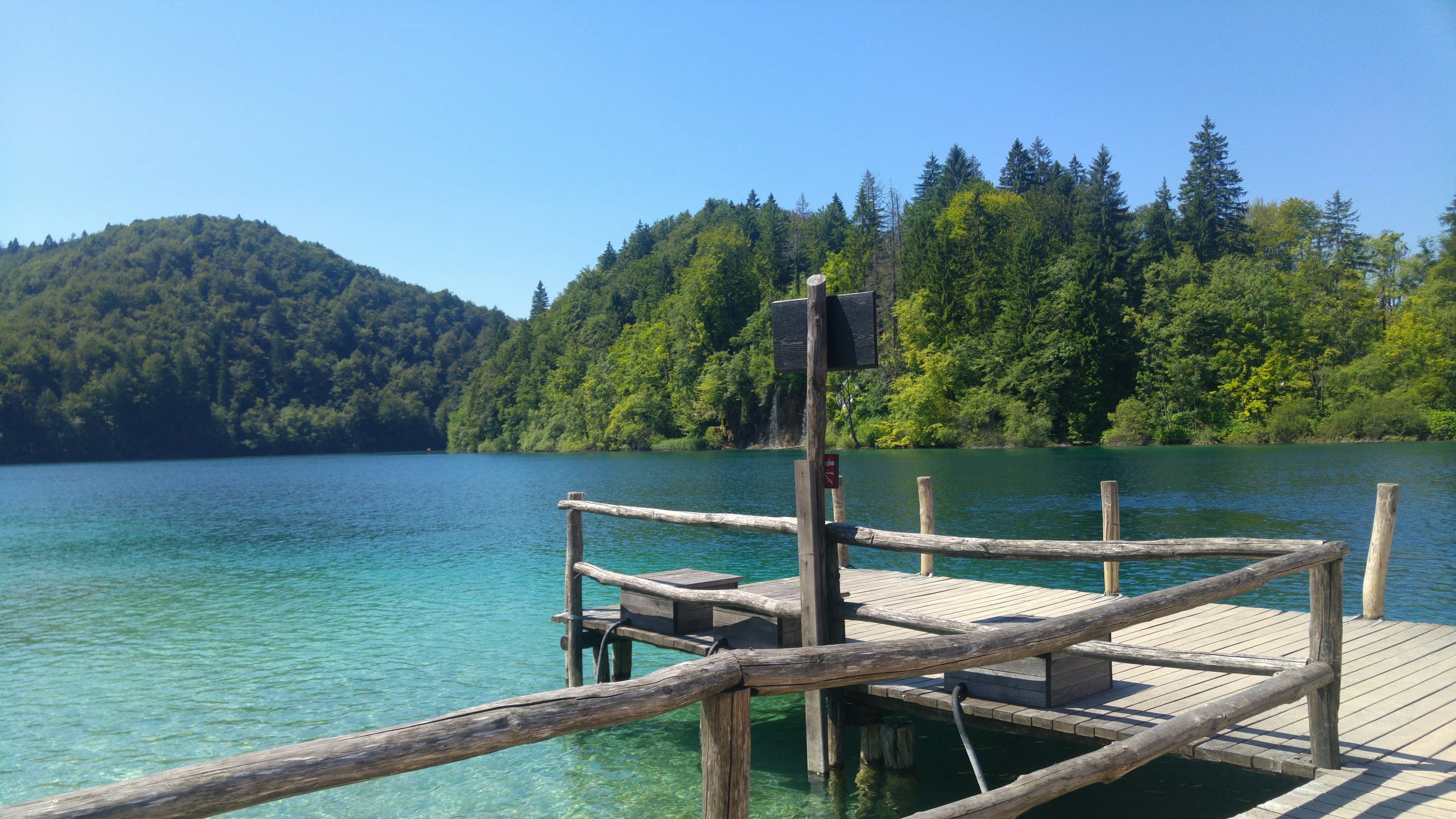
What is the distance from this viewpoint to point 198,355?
448 feet

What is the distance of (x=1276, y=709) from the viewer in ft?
18.9

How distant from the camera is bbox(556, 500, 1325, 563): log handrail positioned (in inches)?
199

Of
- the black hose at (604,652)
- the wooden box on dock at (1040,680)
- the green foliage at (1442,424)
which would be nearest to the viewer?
the wooden box on dock at (1040,680)

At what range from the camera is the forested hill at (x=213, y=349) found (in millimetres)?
119438

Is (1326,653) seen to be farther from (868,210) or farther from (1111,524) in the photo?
(868,210)

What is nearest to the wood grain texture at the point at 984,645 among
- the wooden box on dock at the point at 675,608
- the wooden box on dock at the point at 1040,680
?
the wooden box on dock at the point at 1040,680

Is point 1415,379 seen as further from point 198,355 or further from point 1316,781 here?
point 198,355

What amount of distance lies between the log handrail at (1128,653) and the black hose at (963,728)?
1.35 ft

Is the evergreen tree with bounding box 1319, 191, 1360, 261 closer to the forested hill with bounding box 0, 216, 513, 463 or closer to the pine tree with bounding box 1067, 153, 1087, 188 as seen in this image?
the pine tree with bounding box 1067, 153, 1087, 188

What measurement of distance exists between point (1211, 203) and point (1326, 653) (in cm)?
9127

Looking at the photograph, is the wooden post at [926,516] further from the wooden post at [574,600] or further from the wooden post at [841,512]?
the wooden post at [574,600]

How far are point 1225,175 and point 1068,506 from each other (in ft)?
239

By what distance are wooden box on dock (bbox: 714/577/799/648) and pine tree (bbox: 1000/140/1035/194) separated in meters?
110

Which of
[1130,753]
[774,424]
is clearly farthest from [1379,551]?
[774,424]
